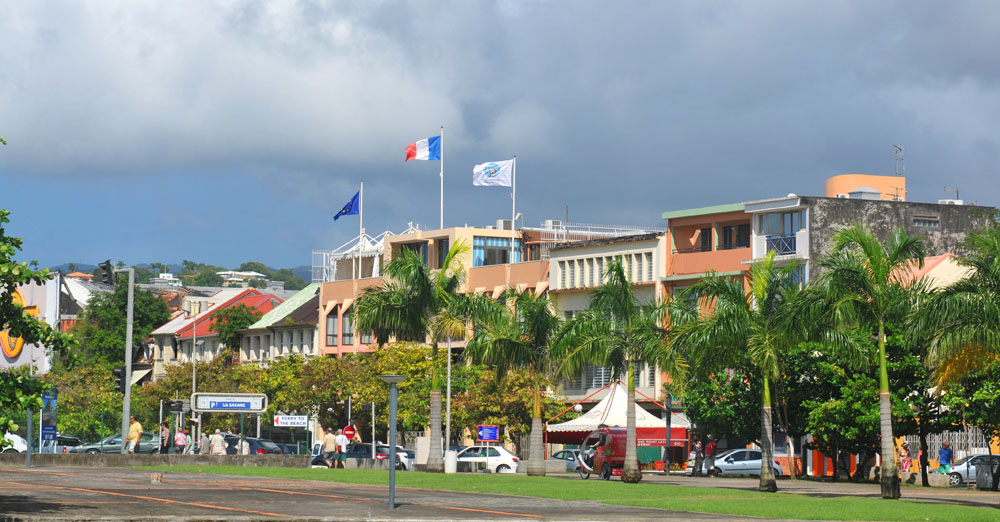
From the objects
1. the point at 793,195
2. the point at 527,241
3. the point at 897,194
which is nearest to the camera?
the point at 793,195

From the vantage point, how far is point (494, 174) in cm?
8694

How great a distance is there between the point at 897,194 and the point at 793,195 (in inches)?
467

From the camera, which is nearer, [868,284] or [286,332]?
[868,284]

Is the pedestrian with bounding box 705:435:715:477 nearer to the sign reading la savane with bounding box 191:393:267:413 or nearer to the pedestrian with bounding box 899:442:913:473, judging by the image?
the pedestrian with bounding box 899:442:913:473

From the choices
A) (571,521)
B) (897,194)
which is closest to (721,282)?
(571,521)

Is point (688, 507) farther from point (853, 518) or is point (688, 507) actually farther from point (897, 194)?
point (897, 194)

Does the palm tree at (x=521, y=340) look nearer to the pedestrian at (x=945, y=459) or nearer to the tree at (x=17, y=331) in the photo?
the pedestrian at (x=945, y=459)

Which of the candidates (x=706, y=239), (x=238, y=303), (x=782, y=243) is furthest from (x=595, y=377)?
(x=238, y=303)

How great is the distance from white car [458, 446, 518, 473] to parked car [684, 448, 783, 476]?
7133mm

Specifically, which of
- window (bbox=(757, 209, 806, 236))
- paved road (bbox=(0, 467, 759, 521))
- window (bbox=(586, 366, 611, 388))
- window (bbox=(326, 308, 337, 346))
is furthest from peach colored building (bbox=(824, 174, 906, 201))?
paved road (bbox=(0, 467, 759, 521))

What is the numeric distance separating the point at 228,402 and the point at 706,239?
31375 millimetres

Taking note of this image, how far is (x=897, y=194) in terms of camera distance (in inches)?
3179

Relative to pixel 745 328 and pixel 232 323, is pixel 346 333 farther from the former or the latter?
pixel 745 328

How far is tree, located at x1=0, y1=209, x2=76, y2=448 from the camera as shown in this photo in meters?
20.9
